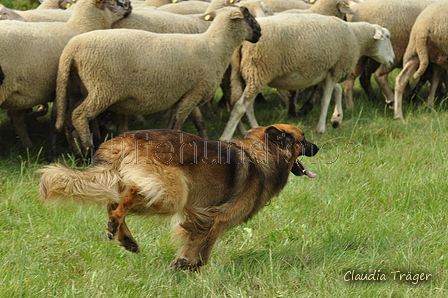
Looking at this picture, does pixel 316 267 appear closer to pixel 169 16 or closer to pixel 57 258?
pixel 57 258

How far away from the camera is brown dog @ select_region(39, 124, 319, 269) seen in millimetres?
3258

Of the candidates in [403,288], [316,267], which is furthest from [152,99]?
[403,288]

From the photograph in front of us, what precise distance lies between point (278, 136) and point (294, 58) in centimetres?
357

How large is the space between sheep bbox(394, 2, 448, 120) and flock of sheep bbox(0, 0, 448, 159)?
0.05 feet

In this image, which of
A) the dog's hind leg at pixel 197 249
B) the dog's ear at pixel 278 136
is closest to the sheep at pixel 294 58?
the dog's ear at pixel 278 136

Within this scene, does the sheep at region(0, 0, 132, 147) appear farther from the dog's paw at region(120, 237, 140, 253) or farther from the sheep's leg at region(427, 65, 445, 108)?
the sheep's leg at region(427, 65, 445, 108)

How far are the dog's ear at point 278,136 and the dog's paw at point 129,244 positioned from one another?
3.66ft

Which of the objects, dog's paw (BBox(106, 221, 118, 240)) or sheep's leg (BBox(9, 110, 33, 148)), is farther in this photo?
sheep's leg (BBox(9, 110, 33, 148))

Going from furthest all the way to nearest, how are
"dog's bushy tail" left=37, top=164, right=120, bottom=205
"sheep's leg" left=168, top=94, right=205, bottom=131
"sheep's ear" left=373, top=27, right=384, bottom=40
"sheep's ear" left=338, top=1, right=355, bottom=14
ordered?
"sheep's ear" left=338, top=1, right=355, bottom=14 → "sheep's ear" left=373, top=27, right=384, bottom=40 → "sheep's leg" left=168, top=94, right=205, bottom=131 → "dog's bushy tail" left=37, top=164, right=120, bottom=205

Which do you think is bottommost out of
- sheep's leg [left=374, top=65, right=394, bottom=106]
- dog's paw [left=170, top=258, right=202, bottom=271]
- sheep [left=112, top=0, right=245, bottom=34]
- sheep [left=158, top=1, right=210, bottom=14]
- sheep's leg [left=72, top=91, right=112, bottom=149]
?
sheep's leg [left=374, top=65, right=394, bottom=106]

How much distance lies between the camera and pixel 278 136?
3898 millimetres

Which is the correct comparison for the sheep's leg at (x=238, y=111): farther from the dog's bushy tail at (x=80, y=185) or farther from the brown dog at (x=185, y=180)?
the dog's bushy tail at (x=80, y=185)

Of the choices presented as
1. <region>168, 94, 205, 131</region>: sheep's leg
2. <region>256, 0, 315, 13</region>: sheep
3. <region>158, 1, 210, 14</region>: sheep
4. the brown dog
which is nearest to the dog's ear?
the brown dog

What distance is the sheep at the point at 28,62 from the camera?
588 cm
